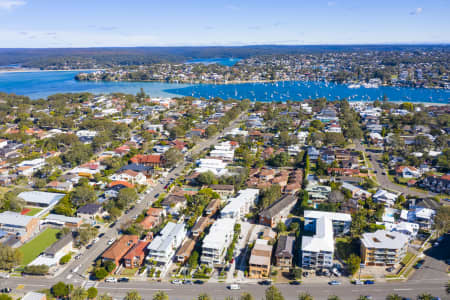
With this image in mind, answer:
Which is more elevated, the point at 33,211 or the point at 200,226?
the point at 200,226

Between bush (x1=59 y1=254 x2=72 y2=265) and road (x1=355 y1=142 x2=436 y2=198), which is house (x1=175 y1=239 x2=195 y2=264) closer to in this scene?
bush (x1=59 y1=254 x2=72 y2=265)

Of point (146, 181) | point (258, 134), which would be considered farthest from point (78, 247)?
point (258, 134)

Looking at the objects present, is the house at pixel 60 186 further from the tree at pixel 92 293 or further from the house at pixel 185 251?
the tree at pixel 92 293

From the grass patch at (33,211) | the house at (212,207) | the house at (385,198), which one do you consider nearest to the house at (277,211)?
the house at (212,207)

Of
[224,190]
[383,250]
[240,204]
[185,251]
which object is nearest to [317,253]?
[383,250]

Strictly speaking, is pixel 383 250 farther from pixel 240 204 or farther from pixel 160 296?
pixel 160 296
